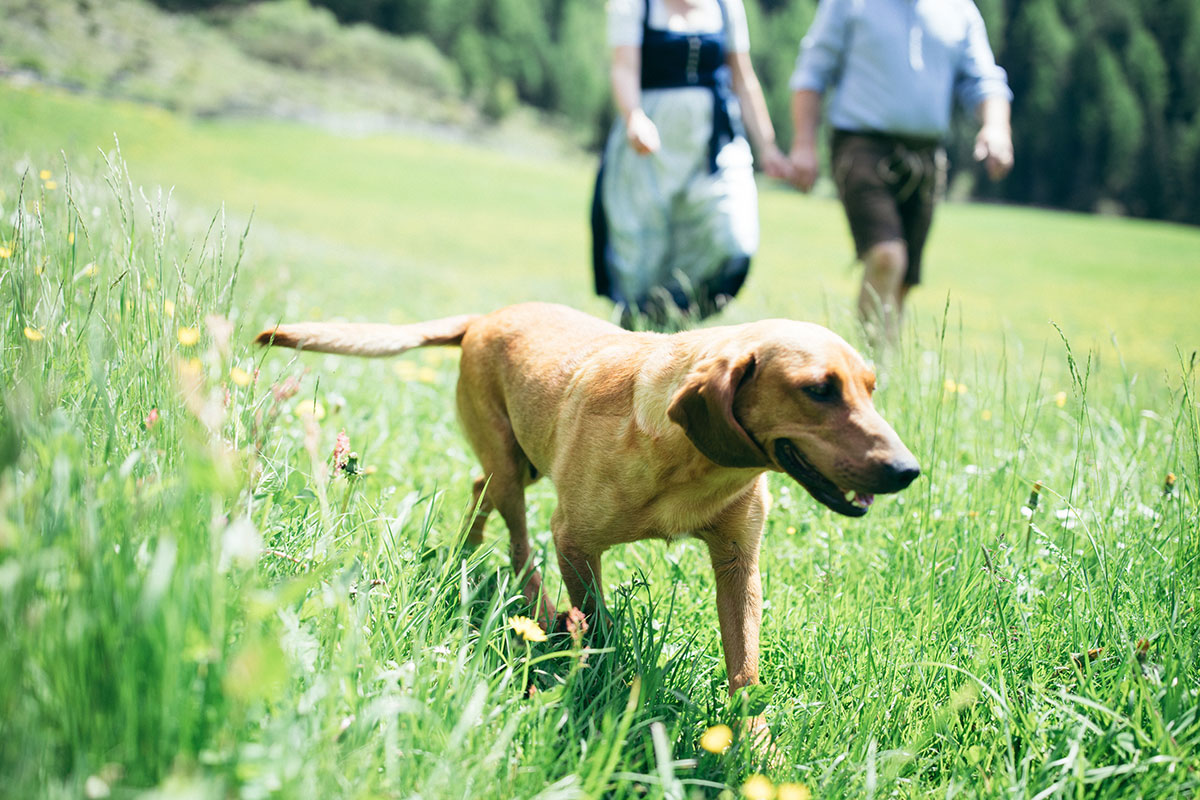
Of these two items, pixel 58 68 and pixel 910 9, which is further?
pixel 58 68

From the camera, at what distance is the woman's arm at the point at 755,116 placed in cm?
471

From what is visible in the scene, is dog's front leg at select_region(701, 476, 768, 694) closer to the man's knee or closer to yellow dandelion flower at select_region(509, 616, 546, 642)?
yellow dandelion flower at select_region(509, 616, 546, 642)

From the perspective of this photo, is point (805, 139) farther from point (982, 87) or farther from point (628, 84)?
point (628, 84)

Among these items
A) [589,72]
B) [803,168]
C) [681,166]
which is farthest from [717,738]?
[589,72]

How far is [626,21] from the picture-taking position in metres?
4.44

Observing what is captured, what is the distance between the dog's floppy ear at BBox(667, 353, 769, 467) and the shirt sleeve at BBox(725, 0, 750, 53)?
3390 mm

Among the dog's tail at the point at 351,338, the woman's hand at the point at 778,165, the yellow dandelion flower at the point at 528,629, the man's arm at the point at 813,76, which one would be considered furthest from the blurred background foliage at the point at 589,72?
the yellow dandelion flower at the point at 528,629

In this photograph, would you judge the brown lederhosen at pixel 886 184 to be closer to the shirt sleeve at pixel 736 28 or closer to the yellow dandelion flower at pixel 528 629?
the shirt sleeve at pixel 736 28

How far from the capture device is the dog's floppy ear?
191 centimetres

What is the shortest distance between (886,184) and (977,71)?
856 mm

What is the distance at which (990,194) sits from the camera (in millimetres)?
48250

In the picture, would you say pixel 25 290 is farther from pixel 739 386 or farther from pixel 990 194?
pixel 990 194

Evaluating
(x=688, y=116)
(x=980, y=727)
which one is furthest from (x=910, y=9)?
(x=980, y=727)

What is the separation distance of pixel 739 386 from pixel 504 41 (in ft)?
197
